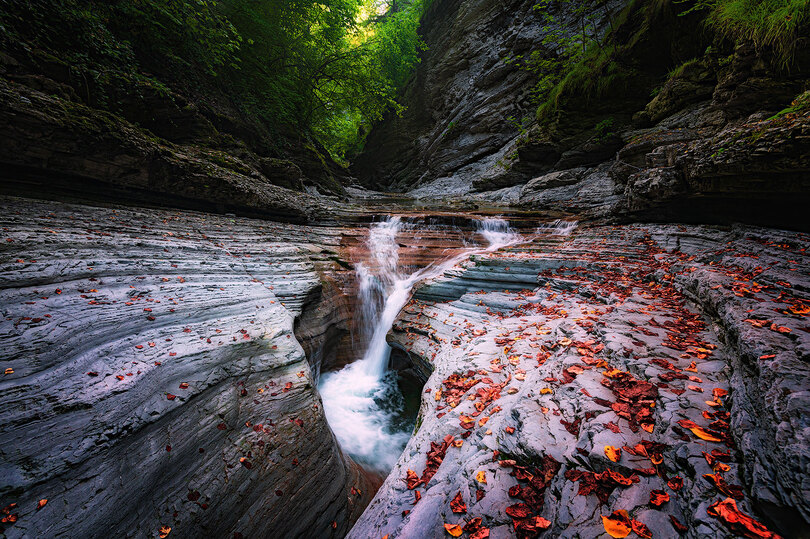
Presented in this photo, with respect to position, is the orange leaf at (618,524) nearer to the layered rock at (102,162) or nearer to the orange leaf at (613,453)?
the orange leaf at (613,453)

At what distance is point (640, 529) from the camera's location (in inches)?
57.2

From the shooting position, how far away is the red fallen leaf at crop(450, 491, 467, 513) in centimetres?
191

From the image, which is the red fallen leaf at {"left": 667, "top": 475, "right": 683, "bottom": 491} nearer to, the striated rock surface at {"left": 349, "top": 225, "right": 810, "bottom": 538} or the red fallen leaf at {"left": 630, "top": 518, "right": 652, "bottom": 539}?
the striated rock surface at {"left": 349, "top": 225, "right": 810, "bottom": 538}

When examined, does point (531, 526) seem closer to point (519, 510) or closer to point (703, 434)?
point (519, 510)

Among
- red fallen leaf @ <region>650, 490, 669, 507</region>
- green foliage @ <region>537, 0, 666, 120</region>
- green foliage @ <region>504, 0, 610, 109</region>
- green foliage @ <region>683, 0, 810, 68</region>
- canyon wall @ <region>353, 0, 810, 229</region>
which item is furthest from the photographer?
green foliage @ <region>504, 0, 610, 109</region>

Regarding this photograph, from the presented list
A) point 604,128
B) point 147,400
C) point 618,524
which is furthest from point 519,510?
point 604,128

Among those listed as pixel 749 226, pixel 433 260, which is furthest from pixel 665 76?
pixel 433 260

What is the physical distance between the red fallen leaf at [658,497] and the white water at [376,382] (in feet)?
11.7

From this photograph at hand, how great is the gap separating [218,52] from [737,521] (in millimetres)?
15634

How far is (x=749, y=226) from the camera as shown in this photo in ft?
17.2

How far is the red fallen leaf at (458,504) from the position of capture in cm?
191

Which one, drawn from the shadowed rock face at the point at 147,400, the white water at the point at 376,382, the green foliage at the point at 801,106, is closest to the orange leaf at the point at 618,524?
the shadowed rock face at the point at 147,400

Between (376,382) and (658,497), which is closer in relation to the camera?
(658,497)

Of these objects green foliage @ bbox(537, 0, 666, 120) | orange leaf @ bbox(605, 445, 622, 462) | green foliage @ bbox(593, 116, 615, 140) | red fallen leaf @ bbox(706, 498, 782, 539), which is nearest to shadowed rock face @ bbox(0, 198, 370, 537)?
orange leaf @ bbox(605, 445, 622, 462)
